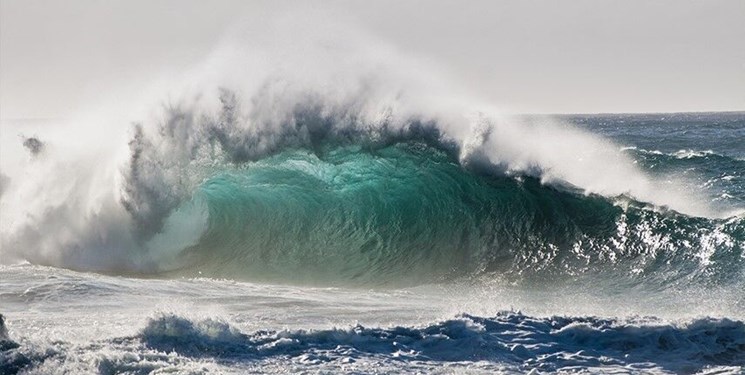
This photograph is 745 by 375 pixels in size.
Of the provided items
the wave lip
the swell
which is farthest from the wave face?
the wave lip

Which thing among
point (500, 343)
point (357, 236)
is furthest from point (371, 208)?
point (500, 343)

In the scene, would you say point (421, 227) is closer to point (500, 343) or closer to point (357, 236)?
point (357, 236)

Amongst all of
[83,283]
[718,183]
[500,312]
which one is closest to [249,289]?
[83,283]

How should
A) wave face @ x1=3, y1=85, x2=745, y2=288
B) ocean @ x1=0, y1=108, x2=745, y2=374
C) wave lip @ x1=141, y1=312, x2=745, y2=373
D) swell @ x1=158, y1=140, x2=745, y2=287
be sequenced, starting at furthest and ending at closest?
wave face @ x1=3, y1=85, x2=745, y2=288 < swell @ x1=158, y1=140, x2=745, y2=287 < ocean @ x1=0, y1=108, x2=745, y2=374 < wave lip @ x1=141, y1=312, x2=745, y2=373

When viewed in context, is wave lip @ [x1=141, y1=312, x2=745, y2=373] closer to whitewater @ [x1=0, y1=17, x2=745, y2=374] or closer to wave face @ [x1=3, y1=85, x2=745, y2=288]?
whitewater @ [x1=0, y1=17, x2=745, y2=374]

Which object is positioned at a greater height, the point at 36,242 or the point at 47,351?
the point at 36,242

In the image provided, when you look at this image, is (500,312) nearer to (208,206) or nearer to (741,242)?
(741,242)
